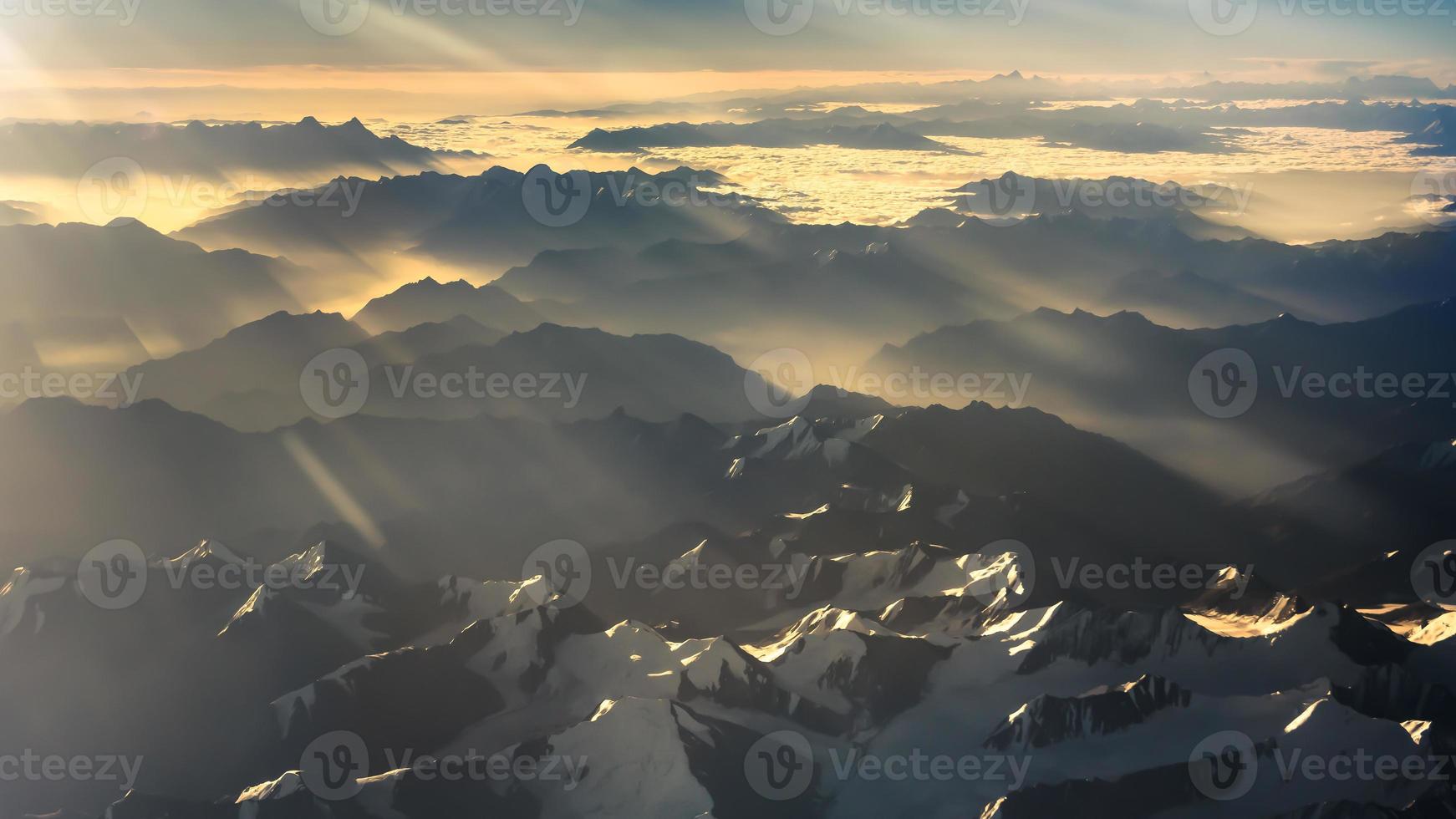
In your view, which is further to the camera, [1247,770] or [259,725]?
[259,725]

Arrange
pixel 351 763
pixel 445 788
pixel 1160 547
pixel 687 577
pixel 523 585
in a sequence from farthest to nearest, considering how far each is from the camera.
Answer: pixel 1160 547, pixel 687 577, pixel 523 585, pixel 351 763, pixel 445 788

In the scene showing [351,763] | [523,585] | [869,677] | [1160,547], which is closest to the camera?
[351,763]

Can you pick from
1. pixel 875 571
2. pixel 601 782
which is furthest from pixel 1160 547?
pixel 601 782

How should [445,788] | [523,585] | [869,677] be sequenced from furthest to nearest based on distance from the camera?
1. [523,585]
2. [869,677]
3. [445,788]

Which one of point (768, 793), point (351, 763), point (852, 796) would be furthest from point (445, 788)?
point (852, 796)

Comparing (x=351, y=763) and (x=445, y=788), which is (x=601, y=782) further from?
(x=351, y=763)

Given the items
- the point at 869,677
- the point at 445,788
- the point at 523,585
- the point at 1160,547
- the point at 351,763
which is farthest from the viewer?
the point at 1160,547

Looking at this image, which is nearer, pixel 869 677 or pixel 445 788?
pixel 445 788

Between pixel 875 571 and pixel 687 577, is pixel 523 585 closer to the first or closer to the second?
pixel 687 577

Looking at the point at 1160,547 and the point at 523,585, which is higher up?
the point at 523,585
